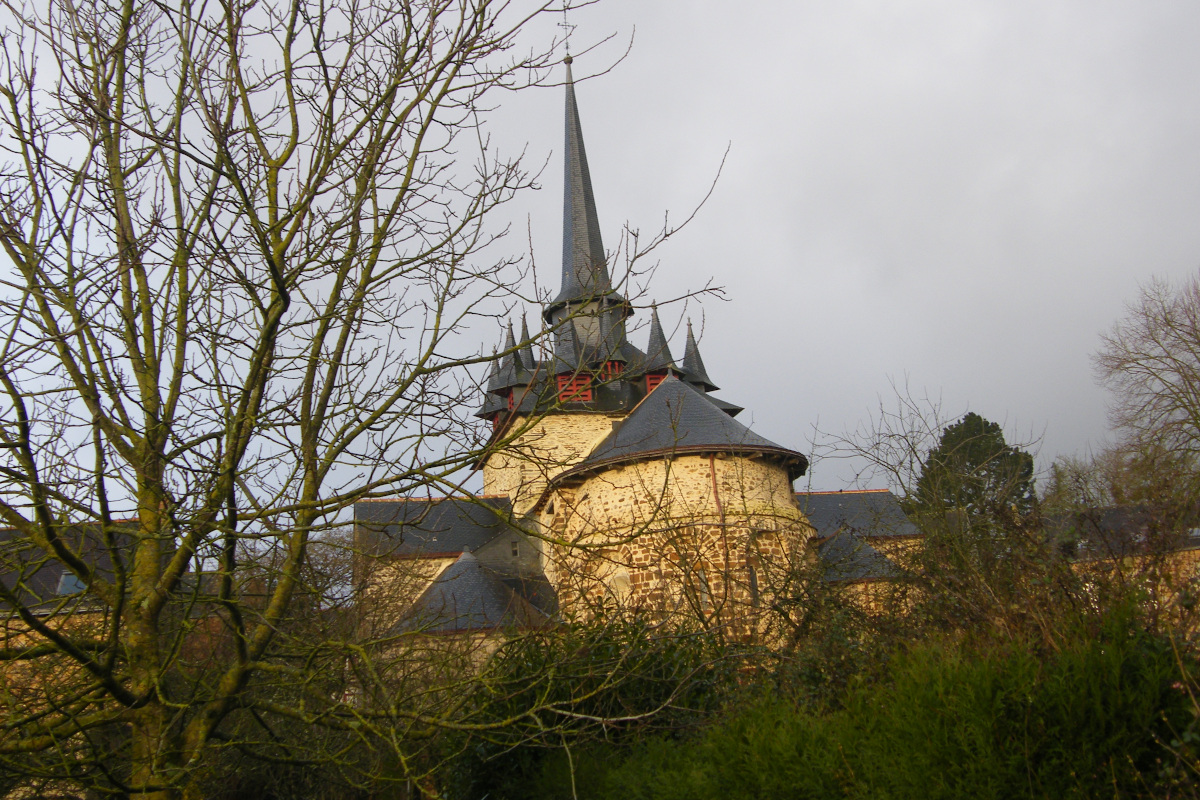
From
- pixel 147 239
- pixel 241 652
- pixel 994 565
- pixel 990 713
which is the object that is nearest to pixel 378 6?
pixel 147 239

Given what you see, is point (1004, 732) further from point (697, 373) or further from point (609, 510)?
point (697, 373)

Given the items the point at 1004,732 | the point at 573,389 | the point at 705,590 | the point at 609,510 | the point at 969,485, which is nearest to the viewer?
the point at 1004,732

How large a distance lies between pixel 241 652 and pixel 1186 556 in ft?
18.6

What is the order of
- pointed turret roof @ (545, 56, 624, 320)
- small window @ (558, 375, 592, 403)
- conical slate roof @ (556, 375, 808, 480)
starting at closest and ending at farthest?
small window @ (558, 375, 592, 403) < conical slate roof @ (556, 375, 808, 480) < pointed turret roof @ (545, 56, 624, 320)

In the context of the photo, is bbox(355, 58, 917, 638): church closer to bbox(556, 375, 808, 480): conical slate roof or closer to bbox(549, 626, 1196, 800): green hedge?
bbox(556, 375, 808, 480): conical slate roof

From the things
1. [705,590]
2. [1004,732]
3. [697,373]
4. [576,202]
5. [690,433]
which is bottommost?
[1004,732]

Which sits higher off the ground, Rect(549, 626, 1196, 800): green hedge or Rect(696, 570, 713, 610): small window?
Rect(696, 570, 713, 610): small window

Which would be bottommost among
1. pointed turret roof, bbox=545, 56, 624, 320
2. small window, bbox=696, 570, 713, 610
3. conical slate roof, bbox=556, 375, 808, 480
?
small window, bbox=696, 570, 713, 610

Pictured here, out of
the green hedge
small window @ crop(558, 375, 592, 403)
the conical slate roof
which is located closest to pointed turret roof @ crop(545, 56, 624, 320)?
the conical slate roof

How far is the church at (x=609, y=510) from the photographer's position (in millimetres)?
4852

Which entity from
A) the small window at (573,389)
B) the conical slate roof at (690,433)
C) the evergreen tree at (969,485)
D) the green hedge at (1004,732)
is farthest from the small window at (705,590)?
the small window at (573,389)

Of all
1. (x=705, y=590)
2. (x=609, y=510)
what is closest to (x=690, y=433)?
(x=609, y=510)

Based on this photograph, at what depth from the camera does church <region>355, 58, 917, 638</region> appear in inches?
191

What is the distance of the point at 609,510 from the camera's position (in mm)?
13641
